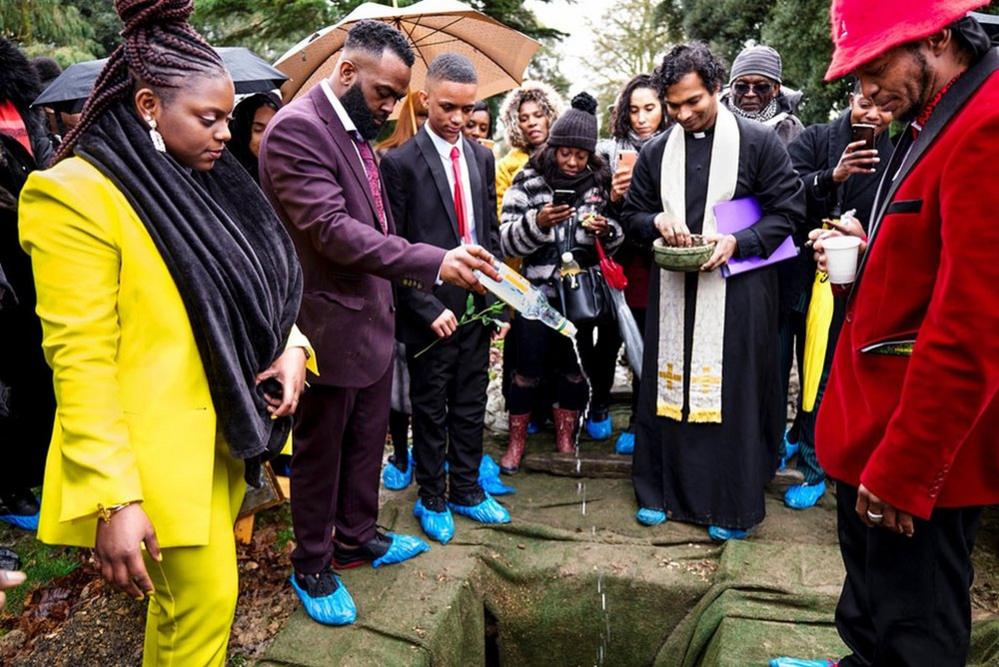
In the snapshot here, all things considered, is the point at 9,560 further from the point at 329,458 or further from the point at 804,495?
the point at 804,495

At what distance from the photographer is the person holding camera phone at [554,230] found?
386 cm

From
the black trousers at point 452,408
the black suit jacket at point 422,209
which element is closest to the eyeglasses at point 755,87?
the black suit jacket at point 422,209

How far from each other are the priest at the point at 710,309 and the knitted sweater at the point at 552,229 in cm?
38

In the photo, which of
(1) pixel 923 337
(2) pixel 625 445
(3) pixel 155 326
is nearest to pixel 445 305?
(2) pixel 625 445

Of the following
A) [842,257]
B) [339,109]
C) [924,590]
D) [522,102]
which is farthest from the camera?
[522,102]

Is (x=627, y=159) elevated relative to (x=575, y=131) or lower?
lower

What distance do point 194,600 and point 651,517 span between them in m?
2.46

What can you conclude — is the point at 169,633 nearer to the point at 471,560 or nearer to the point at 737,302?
the point at 471,560

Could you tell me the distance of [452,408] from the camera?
143 inches

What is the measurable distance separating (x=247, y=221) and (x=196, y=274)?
331 millimetres

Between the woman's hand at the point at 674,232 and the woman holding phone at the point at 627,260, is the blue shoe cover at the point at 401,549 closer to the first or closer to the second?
the woman holding phone at the point at 627,260

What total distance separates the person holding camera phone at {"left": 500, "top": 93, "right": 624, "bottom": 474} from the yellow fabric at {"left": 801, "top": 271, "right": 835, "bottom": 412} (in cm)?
110

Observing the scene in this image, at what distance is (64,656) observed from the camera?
106 inches

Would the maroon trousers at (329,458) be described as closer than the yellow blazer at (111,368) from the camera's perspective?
No
